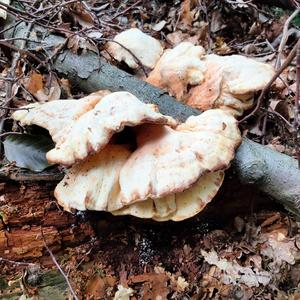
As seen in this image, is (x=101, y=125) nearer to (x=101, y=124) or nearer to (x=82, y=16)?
(x=101, y=124)

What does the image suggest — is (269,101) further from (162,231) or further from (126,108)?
(126,108)

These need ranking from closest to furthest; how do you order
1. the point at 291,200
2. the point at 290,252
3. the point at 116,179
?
the point at 116,179, the point at 291,200, the point at 290,252

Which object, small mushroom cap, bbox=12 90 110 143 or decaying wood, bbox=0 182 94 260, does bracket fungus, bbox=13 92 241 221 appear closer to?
small mushroom cap, bbox=12 90 110 143

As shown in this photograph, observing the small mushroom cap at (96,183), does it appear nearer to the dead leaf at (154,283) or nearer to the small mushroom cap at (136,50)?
the dead leaf at (154,283)

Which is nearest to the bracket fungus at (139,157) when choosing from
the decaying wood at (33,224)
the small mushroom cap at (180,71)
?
the decaying wood at (33,224)

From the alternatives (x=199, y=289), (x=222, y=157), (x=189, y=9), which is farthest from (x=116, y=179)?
(x=189, y=9)

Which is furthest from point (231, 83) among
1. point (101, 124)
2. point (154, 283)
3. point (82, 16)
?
point (82, 16)
